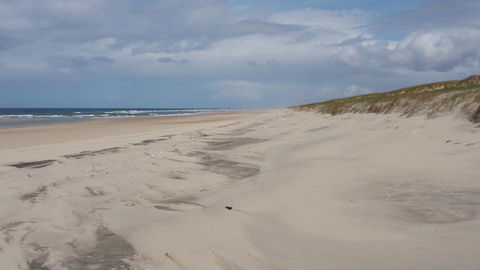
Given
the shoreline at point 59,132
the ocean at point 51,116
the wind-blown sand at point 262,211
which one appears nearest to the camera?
the wind-blown sand at point 262,211

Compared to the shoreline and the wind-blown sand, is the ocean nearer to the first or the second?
the shoreline

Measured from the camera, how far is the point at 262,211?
12.9 feet

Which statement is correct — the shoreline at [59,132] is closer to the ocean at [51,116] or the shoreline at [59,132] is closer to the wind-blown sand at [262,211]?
the ocean at [51,116]

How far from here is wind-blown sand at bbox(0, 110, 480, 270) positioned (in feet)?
9.11

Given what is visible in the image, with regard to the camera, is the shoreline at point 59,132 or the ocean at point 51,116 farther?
the ocean at point 51,116

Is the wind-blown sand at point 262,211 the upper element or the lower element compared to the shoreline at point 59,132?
upper

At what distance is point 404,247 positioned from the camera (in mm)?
2736

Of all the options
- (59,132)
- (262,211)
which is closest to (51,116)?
(59,132)

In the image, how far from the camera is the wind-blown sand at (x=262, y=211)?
278 cm

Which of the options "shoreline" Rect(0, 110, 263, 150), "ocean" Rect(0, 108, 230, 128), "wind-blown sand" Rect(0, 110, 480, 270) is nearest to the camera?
"wind-blown sand" Rect(0, 110, 480, 270)

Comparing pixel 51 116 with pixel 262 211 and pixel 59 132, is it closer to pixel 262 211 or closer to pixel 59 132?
pixel 59 132

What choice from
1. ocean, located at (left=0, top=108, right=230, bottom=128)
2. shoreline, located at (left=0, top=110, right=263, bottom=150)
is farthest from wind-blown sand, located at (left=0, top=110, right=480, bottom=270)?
ocean, located at (left=0, top=108, right=230, bottom=128)

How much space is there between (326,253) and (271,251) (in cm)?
43

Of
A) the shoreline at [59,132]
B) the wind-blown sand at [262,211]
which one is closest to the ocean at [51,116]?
the shoreline at [59,132]
